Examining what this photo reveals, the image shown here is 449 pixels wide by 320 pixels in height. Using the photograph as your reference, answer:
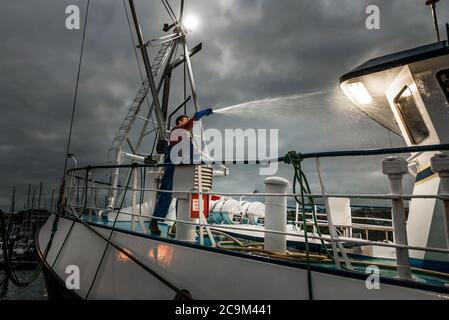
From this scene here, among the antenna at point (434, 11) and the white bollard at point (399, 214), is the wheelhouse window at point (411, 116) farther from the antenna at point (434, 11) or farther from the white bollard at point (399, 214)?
the white bollard at point (399, 214)

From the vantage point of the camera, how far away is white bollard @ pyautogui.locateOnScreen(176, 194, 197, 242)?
3971 mm

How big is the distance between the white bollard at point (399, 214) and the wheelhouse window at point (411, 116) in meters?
1.77

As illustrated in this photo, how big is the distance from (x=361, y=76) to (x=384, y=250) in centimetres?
293

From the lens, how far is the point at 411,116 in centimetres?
383

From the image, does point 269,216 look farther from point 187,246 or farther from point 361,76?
point 361,76

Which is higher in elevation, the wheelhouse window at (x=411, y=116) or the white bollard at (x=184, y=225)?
the wheelhouse window at (x=411, y=116)

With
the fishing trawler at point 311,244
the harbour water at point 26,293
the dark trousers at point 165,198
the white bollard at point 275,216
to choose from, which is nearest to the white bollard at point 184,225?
the fishing trawler at point 311,244

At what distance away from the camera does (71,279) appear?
4297mm

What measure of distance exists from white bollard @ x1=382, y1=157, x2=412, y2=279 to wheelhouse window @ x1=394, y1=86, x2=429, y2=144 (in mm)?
1772

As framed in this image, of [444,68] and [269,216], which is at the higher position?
[444,68]

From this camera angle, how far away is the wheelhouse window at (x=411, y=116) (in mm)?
3687
